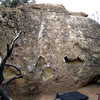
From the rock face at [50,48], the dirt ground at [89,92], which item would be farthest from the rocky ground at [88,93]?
the rock face at [50,48]

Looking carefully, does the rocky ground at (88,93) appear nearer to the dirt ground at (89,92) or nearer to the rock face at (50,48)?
the dirt ground at (89,92)

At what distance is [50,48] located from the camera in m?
8.18

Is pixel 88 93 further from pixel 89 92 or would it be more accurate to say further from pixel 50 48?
pixel 50 48

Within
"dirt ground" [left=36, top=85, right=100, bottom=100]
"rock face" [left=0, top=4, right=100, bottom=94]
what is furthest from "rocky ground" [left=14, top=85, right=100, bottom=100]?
"rock face" [left=0, top=4, right=100, bottom=94]

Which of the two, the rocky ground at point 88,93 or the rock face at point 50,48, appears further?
the rock face at point 50,48

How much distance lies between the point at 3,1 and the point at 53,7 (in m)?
4.14

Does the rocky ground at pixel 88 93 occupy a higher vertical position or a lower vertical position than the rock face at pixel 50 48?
lower

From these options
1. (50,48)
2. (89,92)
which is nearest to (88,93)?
(89,92)

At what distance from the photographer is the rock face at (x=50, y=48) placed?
7844mm

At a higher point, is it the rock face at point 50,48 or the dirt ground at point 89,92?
the rock face at point 50,48

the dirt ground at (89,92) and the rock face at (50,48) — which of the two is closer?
the dirt ground at (89,92)

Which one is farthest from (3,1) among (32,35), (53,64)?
(53,64)

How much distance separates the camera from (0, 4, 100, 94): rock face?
7.84 meters

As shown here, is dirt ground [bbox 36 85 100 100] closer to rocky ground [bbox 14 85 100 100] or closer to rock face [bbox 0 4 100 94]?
rocky ground [bbox 14 85 100 100]
